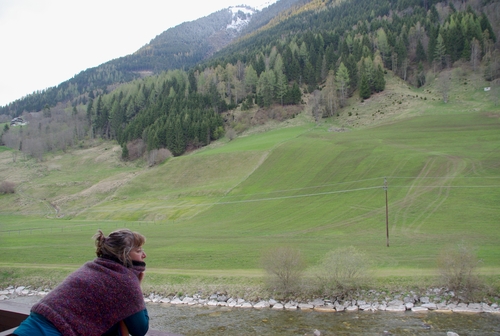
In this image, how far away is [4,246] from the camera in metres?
45.5

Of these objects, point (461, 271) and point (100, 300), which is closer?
point (100, 300)

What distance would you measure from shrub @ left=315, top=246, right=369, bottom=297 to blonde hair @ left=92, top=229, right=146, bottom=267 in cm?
2368

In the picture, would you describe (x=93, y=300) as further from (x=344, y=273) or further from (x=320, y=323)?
(x=344, y=273)

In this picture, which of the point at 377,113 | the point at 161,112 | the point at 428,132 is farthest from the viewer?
the point at 161,112

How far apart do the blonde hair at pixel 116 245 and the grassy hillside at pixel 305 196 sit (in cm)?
2731

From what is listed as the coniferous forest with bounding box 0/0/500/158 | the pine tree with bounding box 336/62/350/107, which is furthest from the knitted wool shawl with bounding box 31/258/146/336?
the pine tree with bounding box 336/62/350/107

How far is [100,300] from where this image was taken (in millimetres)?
3502

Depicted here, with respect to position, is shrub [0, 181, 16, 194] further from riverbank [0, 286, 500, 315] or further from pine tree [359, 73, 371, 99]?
pine tree [359, 73, 371, 99]

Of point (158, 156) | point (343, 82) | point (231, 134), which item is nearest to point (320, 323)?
point (158, 156)

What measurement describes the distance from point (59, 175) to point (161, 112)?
4491cm

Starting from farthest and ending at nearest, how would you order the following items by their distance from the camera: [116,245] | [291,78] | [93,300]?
[291,78] < [116,245] < [93,300]

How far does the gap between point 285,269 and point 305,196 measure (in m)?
28.5

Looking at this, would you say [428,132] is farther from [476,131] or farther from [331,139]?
[331,139]

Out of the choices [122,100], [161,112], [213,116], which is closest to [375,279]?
[213,116]
